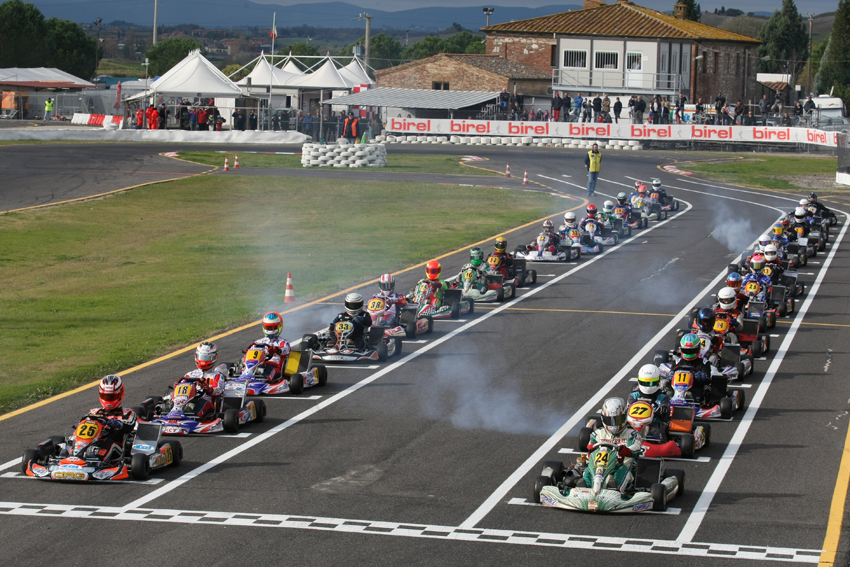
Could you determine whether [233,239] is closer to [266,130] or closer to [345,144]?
[345,144]

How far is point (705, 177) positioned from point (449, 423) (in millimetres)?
42524

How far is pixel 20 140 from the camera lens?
6794 cm

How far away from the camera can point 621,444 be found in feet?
44.2

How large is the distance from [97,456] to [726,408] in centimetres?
936

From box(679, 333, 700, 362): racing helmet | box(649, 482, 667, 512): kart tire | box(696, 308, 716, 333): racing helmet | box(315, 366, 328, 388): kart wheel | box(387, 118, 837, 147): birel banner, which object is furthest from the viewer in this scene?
box(387, 118, 837, 147): birel banner

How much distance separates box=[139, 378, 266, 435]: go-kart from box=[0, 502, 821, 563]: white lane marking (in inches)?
119

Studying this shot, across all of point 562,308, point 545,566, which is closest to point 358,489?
point 545,566

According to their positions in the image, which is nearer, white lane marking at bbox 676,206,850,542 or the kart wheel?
white lane marking at bbox 676,206,850,542

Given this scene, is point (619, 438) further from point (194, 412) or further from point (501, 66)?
point (501, 66)

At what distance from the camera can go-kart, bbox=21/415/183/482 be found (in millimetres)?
13797

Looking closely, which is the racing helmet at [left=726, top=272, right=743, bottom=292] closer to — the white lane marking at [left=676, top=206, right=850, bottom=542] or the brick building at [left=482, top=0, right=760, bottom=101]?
the white lane marking at [left=676, top=206, right=850, bottom=542]

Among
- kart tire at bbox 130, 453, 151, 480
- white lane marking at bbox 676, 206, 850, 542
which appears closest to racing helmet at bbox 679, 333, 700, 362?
white lane marking at bbox 676, 206, 850, 542

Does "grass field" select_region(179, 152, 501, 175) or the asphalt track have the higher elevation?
"grass field" select_region(179, 152, 501, 175)

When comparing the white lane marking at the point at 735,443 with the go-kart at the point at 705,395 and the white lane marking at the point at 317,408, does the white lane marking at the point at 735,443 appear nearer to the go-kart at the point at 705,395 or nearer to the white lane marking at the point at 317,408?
the go-kart at the point at 705,395
